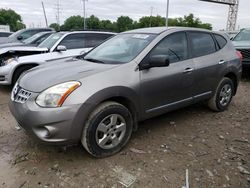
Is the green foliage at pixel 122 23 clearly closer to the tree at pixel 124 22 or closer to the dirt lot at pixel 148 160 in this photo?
the tree at pixel 124 22

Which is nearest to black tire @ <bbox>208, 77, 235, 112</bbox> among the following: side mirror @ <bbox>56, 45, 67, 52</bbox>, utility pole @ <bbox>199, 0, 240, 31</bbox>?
side mirror @ <bbox>56, 45, 67, 52</bbox>

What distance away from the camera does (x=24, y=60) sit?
5.91m

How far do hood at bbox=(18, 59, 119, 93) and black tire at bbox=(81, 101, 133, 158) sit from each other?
45 centimetres

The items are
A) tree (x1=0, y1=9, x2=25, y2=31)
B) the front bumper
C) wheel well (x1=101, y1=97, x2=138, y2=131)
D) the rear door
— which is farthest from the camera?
tree (x1=0, y1=9, x2=25, y2=31)

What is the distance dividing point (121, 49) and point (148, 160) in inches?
67.1

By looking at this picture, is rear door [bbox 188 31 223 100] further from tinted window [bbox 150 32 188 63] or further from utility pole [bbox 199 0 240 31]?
utility pole [bbox 199 0 240 31]

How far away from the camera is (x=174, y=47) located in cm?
373

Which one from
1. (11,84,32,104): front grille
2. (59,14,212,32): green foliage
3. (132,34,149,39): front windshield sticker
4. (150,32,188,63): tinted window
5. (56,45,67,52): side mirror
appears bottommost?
(11,84,32,104): front grille

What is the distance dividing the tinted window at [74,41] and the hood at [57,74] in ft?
11.7

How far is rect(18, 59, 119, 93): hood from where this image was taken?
278 cm

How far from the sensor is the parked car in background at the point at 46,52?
5.83 metres

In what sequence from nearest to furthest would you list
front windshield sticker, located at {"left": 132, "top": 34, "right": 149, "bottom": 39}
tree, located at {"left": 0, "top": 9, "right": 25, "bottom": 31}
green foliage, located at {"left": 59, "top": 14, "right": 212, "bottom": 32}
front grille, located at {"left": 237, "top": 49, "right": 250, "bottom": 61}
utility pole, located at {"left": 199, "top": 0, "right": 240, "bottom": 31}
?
1. front windshield sticker, located at {"left": 132, "top": 34, "right": 149, "bottom": 39}
2. front grille, located at {"left": 237, "top": 49, "right": 250, "bottom": 61}
3. utility pole, located at {"left": 199, "top": 0, "right": 240, "bottom": 31}
4. green foliage, located at {"left": 59, "top": 14, "right": 212, "bottom": 32}
5. tree, located at {"left": 0, "top": 9, "right": 25, "bottom": 31}

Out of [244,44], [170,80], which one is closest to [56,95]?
[170,80]

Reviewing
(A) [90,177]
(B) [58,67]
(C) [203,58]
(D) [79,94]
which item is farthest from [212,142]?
(B) [58,67]
